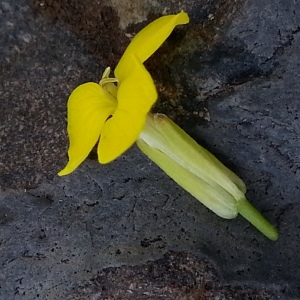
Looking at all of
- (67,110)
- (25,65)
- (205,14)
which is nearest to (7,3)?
(25,65)

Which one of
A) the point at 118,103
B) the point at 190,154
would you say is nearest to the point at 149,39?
the point at 118,103

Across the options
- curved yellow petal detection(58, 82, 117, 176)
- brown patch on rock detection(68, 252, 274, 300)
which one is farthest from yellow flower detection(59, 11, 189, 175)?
brown patch on rock detection(68, 252, 274, 300)

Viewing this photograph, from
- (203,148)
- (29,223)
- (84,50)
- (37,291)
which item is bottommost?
(37,291)

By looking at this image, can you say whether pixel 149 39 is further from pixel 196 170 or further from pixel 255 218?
pixel 255 218

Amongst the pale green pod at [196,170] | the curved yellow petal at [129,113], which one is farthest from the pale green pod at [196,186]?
the curved yellow petal at [129,113]

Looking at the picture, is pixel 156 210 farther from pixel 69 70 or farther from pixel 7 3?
pixel 7 3

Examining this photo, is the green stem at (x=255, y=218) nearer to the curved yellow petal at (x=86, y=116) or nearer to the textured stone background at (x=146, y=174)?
the textured stone background at (x=146, y=174)
